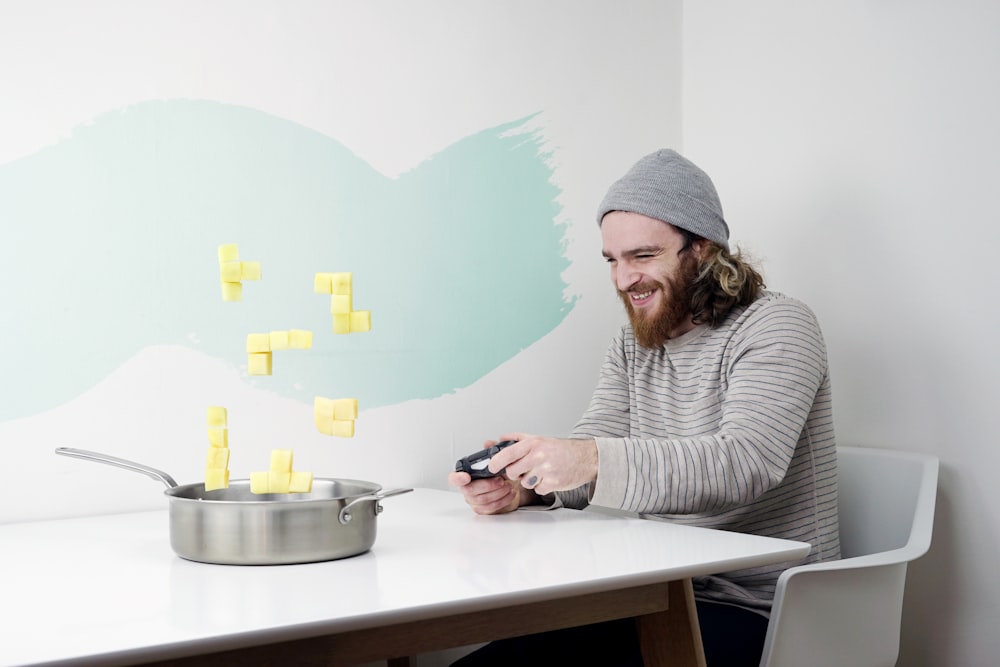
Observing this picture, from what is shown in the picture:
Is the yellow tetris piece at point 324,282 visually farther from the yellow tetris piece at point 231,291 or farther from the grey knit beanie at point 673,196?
the grey knit beanie at point 673,196

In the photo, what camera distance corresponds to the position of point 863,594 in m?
1.38

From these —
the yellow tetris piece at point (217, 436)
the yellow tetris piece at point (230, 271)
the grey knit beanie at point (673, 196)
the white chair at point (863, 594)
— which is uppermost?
the grey knit beanie at point (673, 196)

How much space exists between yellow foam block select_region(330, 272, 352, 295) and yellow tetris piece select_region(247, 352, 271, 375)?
13 centimetres

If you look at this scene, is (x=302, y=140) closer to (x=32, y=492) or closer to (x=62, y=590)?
(x=32, y=492)

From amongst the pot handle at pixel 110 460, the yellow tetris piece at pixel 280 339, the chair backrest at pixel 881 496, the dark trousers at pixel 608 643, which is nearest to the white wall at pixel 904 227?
the chair backrest at pixel 881 496

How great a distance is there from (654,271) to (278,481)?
2.83 ft

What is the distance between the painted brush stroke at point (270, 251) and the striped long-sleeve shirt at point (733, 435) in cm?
40

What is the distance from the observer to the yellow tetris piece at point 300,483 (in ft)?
3.95

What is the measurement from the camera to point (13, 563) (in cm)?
118

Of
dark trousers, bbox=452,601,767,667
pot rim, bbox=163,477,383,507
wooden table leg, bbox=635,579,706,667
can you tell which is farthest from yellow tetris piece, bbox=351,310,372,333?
dark trousers, bbox=452,601,767,667

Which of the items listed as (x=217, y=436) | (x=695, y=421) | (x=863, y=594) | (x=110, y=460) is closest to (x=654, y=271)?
(x=695, y=421)

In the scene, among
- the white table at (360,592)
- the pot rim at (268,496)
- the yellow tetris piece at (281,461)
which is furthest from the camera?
the yellow tetris piece at (281,461)

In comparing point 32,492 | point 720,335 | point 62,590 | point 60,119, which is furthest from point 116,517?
point 720,335

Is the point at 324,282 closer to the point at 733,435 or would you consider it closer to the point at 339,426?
Result: the point at 339,426
